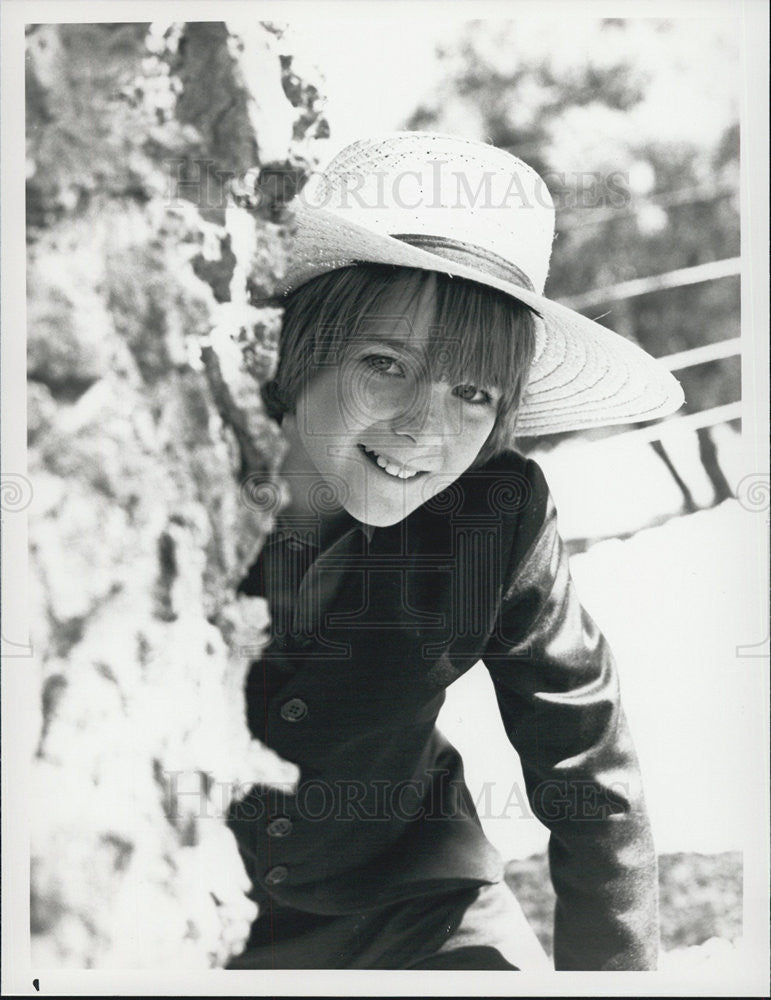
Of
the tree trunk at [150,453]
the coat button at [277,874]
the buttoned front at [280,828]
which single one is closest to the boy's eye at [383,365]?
the tree trunk at [150,453]

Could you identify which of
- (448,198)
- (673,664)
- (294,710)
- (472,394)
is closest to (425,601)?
(294,710)

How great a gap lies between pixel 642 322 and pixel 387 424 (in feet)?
2.48

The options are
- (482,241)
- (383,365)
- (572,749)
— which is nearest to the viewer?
(482,241)

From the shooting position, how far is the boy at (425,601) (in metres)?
2.95

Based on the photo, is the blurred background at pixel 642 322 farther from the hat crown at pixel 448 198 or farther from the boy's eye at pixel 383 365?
the boy's eye at pixel 383 365

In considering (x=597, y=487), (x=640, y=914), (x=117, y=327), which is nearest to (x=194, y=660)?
(x=117, y=327)

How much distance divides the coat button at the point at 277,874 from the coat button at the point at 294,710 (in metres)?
0.41

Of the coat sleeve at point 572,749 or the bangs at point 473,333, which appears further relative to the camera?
the coat sleeve at point 572,749

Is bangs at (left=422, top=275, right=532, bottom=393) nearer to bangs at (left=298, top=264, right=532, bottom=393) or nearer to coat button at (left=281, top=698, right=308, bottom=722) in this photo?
bangs at (left=298, top=264, right=532, bottom=393)

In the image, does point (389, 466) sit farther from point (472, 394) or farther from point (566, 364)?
point (566, 364)

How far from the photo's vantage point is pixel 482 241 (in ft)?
9.42

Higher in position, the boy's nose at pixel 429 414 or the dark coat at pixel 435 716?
the boy's nose at pixel 429 414

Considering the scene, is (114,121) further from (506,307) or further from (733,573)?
(733,573)

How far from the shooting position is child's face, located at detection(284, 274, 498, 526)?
2953mm
